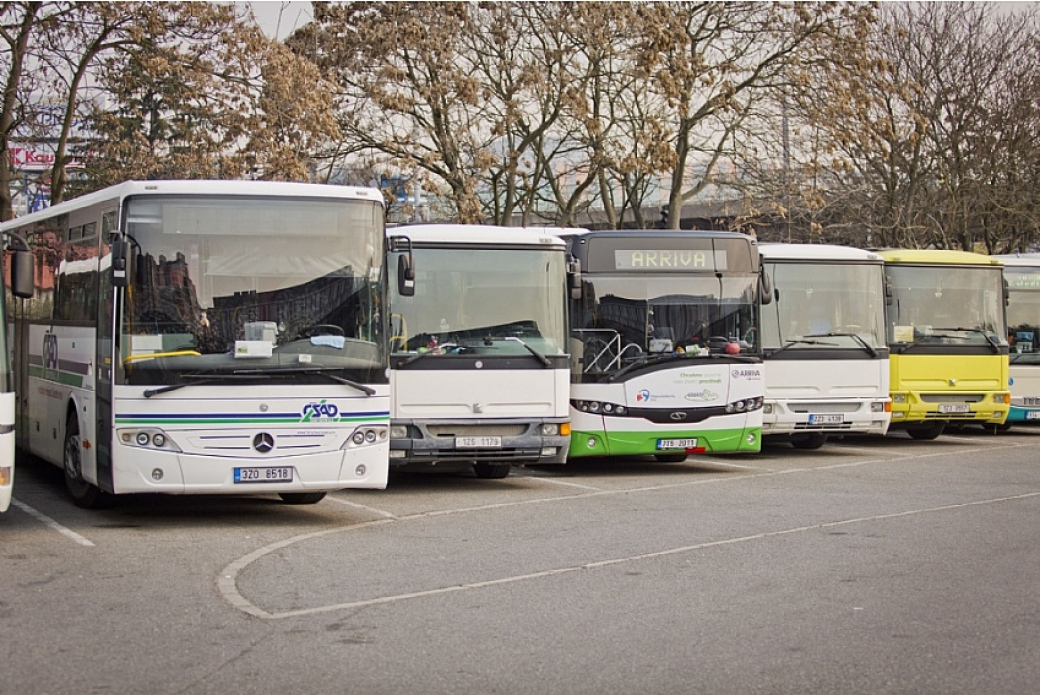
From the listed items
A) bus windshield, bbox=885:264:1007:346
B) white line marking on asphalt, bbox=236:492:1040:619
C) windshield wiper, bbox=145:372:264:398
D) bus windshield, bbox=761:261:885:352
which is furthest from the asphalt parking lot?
bus windshield, bbox=885:264:1007:346

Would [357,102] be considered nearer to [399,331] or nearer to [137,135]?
[137,135]

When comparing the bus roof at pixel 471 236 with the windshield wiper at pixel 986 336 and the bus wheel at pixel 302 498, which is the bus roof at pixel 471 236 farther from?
the windshield wiper at pixel 986 336

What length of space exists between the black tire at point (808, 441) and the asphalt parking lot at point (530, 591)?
5763 millimetres

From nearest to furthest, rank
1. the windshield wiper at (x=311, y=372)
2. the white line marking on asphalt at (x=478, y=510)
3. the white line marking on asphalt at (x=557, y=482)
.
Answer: the white line marking on asphalt at (x=478, y=510) < the windshield wiper at (x=311, y=372) < the white line marking on asphalt at (x=557, y=482)

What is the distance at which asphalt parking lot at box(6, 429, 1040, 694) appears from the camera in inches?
279

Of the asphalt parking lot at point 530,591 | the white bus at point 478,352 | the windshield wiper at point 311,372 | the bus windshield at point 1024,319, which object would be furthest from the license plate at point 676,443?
the bus windshield at point 1024,319

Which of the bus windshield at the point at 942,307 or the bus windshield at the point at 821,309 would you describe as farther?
the bus windshield at the point at 942,307

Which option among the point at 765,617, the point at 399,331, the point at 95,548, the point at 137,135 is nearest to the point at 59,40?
the point at 137,135

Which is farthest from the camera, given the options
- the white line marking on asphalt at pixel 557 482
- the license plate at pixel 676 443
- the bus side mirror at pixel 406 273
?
the license plate at pixel 676 443

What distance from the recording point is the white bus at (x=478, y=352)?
51.0 feet

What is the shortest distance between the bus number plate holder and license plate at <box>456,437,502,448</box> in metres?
3.45

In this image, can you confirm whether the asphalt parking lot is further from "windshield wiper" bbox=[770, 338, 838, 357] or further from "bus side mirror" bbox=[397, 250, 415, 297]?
"windshield wiper" bbox=[770, 338, 838, 357]

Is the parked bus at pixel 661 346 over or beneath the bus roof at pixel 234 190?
beneath

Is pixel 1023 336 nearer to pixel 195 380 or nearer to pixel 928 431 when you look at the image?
pixel 928 431
